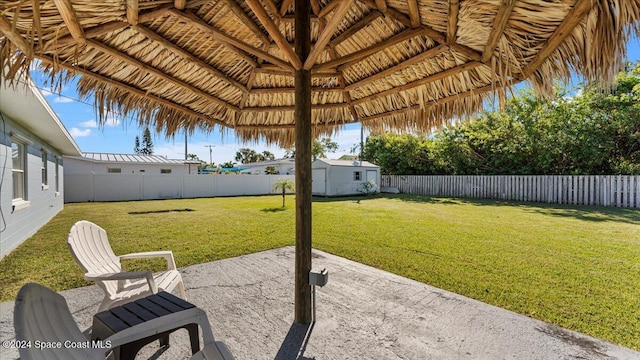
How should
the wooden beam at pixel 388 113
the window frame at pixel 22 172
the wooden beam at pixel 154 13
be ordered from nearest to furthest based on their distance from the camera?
1. the wooden beam at pixel 154 13
2. the wooden beam at pixel 388 113
3. the window frame at pixel 22 172

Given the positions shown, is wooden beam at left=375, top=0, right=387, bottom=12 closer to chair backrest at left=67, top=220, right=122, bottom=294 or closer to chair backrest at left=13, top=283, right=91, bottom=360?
chair backrest at left=13, top=283, right=91, bottom=360

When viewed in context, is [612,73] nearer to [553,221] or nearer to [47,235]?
[553,221]

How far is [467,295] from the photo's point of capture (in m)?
3.25

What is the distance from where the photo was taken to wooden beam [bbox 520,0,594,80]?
5.17 feet

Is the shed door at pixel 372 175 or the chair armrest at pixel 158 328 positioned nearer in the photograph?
the chair armrest at pixel 158 328

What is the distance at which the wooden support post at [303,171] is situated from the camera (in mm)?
2455

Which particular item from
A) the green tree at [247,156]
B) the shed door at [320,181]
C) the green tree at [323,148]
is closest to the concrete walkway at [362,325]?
the shed door at [320,181]

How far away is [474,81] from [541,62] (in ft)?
2.41

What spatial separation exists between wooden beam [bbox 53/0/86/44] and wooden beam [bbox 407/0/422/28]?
83.3 inches

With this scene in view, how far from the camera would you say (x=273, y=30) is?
2127 millimetres

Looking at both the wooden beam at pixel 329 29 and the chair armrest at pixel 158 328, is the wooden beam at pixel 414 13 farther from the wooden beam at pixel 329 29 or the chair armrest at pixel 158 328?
the chair armrest at pixel 158 328

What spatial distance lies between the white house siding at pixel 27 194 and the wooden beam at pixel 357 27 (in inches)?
227

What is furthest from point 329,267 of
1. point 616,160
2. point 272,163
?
point 272,163

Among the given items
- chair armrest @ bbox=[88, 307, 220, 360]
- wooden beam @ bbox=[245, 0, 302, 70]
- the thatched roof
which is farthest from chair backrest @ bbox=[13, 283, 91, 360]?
wooden beam @ bbox=[245, 0, 302, 70]
